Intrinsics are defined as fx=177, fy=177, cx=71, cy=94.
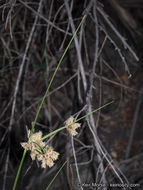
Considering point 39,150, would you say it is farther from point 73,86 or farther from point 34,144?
point 73,86

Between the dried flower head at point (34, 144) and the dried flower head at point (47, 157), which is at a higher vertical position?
the dried flower head at point (34, 144)

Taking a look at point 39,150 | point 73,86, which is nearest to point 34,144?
point 39,150

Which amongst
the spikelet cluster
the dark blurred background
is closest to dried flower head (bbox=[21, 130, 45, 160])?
the spikelet cluster

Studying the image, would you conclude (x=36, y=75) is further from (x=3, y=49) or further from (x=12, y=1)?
(x=12, y=1)

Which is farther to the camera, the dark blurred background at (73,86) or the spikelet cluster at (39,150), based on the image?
the dark blurred background at (73,86)

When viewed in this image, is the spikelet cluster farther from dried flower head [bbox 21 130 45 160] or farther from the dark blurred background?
the dark blurred background

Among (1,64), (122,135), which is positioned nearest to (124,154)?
(122,135)

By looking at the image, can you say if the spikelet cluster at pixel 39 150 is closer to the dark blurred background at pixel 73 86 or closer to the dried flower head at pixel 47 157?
the dried flower head at pixel 47 157

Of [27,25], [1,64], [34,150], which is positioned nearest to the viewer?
[34,150]

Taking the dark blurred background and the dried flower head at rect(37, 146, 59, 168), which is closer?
the dried flower head at rect(37, 146, 59, 168)

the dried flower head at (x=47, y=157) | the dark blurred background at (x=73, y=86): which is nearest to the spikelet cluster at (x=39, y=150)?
the dried flower head at (x=47, y=157)

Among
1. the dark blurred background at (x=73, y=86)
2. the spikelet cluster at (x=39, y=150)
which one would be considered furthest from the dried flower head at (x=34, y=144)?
the dark blurred background at (x=73, y=86)
